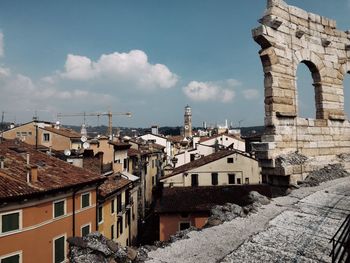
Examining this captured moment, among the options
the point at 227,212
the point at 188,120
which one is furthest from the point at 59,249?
the point at 188,120

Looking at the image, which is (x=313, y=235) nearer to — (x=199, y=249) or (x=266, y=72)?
(x=199, y=249)

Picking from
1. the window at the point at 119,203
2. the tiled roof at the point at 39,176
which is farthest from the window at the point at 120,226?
the tiled roof at the point at 39,176

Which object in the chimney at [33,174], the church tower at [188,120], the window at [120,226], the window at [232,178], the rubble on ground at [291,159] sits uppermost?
the church tower at [188,120]

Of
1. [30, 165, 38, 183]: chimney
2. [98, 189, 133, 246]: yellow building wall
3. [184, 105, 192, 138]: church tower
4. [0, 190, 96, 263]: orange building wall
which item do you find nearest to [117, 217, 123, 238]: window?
[98, 189, 133, 246]: yellow building wall

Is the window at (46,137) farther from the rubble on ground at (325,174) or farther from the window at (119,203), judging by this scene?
the rubble on ground at (325,174)

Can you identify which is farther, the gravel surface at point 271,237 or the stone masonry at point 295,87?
the stone masonry at point 295,87

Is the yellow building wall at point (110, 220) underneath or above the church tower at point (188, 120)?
underneath

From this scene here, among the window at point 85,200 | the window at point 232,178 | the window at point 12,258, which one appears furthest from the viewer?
the window at point 232,178

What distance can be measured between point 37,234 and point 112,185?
913 cm

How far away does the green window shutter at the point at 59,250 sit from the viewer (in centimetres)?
1565

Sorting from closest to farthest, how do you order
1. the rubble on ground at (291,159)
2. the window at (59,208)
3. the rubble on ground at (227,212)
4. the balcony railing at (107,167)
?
the rubble on ground at (227,212), the rubble on ground at (291,159), the window at (59,208), the balcony railing at (107,167)

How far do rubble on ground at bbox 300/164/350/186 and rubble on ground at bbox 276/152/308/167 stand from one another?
0.61 metres

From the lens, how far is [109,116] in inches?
3524

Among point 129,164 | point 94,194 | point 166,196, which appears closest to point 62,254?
point 94,194
